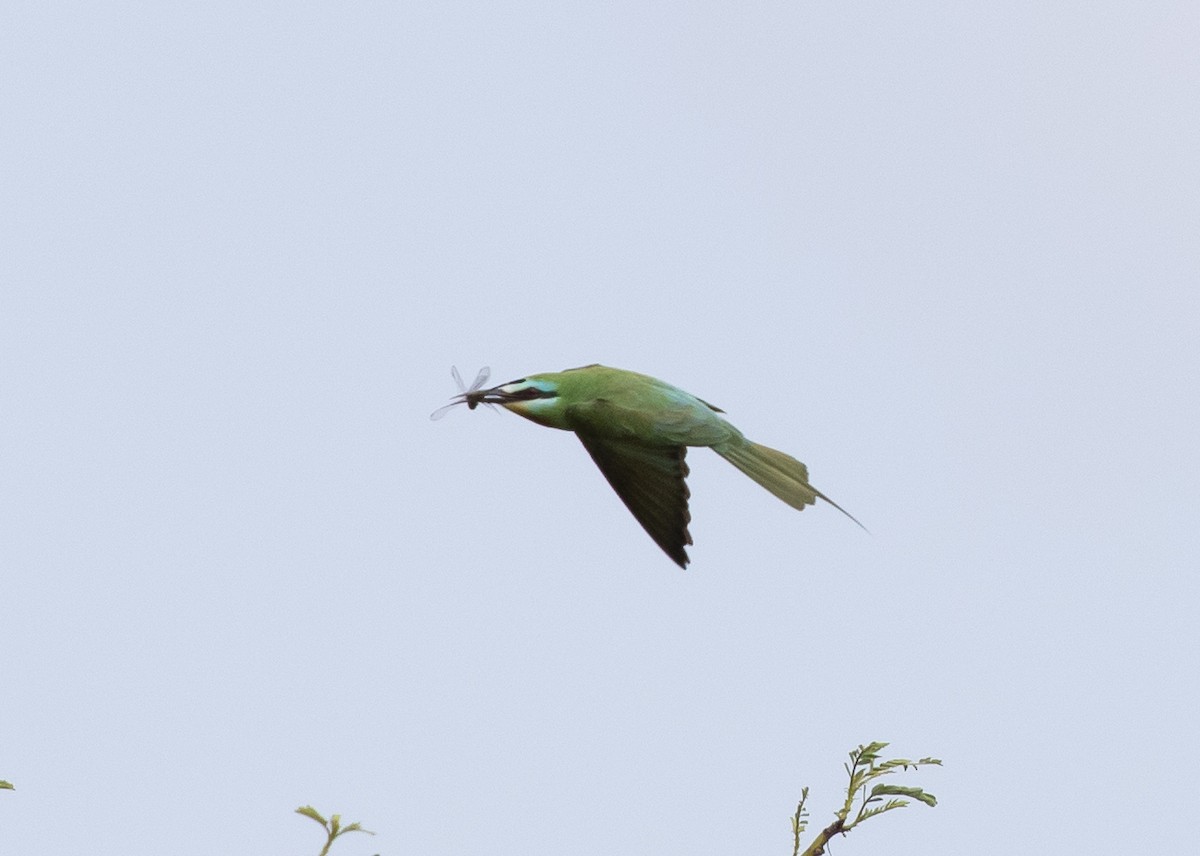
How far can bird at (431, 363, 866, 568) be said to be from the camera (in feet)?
22.3

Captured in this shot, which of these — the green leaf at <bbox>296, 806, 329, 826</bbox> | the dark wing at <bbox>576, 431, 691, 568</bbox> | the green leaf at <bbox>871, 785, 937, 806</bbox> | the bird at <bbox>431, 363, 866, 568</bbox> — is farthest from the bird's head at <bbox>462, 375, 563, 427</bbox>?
the green leaf at <bbox>296, 806, 329, 826</bbox>

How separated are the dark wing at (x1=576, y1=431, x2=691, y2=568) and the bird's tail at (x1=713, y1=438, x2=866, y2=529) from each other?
361 mm

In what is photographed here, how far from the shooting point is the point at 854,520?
236 inches

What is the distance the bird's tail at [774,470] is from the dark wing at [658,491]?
361mm

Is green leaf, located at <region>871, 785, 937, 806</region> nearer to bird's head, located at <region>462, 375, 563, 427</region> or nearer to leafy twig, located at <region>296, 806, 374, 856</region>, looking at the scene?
leafy twig, located at <region>296, 806, 374, 856</region>

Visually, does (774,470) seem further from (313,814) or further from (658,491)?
(313,814)

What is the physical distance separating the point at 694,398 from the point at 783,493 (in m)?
0.60

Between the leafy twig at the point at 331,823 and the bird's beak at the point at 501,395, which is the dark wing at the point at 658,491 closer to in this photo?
the bird's beak at the point at 501,395

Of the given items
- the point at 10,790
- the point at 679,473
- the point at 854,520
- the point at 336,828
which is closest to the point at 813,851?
the point at 336,828

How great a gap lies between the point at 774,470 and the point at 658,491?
0.70 meters

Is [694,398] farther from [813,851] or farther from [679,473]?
[813,851]

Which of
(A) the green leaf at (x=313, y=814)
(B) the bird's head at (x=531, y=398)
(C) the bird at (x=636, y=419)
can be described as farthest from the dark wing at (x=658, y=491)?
(A) the green leaf at (x=313, y=814)

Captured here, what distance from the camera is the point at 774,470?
7.06 metres

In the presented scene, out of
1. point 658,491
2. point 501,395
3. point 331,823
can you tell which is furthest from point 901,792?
point 658,491
